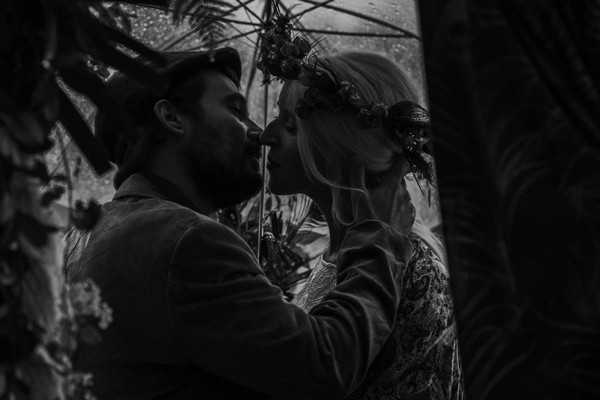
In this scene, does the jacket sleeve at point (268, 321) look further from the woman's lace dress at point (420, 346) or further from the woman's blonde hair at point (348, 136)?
the woman's blonde hair at point (348, 136)

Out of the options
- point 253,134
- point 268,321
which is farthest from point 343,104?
point 268,321

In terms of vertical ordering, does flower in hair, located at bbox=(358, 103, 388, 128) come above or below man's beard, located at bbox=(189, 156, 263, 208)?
above

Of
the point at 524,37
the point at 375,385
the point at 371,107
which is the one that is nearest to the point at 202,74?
the point at 371,107

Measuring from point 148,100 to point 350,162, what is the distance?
58cm

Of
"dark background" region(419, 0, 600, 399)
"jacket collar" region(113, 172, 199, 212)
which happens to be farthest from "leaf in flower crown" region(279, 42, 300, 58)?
"dark background" region(419, 0, 600, 399)

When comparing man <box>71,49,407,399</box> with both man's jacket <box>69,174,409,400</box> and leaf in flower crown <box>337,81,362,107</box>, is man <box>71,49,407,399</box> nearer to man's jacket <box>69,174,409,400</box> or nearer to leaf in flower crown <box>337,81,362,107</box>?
man's jacket <box>69,174,409,400</box>

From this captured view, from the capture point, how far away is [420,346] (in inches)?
95.3

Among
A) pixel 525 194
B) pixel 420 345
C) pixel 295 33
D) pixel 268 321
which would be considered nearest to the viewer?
pixel 525 194

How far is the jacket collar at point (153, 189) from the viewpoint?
2.57 metres

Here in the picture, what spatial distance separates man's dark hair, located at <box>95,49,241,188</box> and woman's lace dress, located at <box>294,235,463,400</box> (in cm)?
74

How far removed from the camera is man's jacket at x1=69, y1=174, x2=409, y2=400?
6.77 feet

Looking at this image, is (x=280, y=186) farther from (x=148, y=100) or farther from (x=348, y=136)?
(x=148, y=100)

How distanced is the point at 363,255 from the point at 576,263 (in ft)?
3.63

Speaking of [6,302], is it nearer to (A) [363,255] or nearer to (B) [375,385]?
(A) [363,255]
